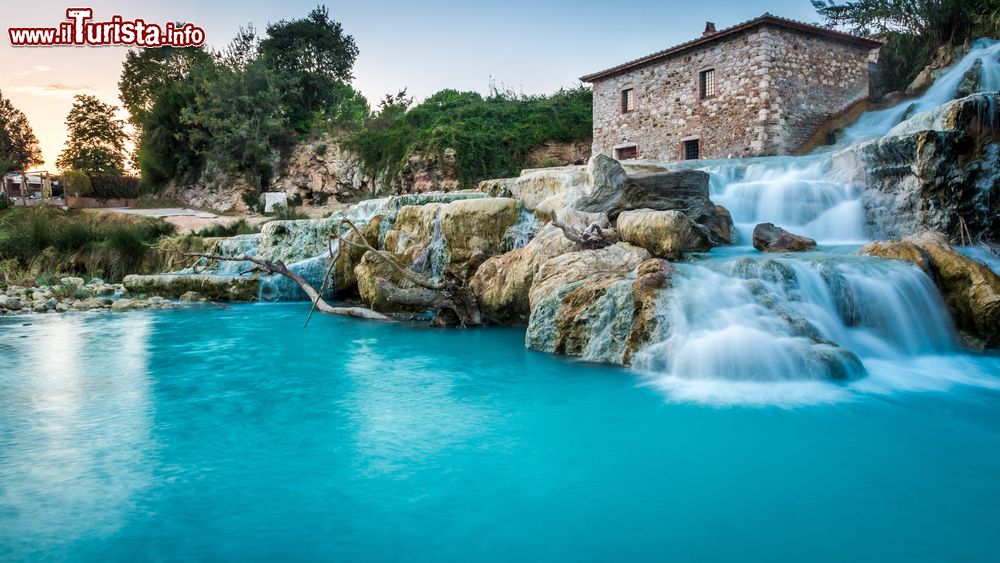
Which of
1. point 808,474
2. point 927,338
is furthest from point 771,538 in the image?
point 927,338

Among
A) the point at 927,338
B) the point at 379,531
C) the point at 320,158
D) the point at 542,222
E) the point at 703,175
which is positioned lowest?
the point at 379,531

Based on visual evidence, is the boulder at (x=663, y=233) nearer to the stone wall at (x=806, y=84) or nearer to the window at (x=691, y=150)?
the stone wall at (x=806, y=84)

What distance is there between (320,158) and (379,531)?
983 inches

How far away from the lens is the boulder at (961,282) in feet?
20.7

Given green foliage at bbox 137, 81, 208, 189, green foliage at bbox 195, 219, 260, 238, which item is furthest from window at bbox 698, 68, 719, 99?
green foliage at bbox 137, 81, 208, 189

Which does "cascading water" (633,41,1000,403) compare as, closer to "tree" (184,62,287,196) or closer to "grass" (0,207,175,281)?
"grass" (0,207,175,281)

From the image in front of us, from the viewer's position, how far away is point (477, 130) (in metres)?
23.1

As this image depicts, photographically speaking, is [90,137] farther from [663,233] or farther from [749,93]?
[663,233]

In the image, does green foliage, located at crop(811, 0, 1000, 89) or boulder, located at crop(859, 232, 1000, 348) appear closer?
boulder, located at crop(859, 232, 1000, 348)

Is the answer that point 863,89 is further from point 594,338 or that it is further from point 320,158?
point 320,158

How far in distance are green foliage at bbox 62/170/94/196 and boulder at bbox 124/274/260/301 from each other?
54.4 ft

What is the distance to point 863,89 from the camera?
63.1 feet

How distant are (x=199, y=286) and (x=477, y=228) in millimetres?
6082

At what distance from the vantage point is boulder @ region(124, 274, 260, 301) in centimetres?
1218
